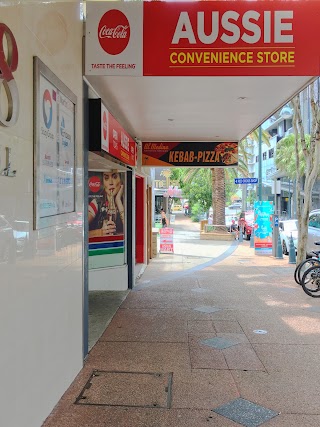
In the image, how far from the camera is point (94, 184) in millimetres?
8961

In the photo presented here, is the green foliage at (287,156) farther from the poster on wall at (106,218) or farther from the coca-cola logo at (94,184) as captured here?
the coca-cola logo at (94,184)

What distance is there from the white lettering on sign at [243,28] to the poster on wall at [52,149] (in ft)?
4.72

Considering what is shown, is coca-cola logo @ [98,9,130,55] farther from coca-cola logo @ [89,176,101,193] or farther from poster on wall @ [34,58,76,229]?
coca-cola logo @ [89,176,101,193]

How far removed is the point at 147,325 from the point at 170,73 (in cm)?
383

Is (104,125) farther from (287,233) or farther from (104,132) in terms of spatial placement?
(287,233)

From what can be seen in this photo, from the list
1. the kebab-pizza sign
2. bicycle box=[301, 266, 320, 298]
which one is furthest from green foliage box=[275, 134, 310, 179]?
bicycle box=[301, 266, 320, 298]

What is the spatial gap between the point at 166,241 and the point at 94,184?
768cm

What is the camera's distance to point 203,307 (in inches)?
317

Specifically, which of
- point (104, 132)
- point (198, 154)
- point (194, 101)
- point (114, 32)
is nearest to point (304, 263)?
point (198, 154)

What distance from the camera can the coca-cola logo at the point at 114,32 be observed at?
4.87 meters

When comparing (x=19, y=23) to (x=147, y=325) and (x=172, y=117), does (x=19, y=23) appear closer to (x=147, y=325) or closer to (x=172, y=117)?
(x=147, y=325)

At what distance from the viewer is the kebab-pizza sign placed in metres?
Answer: 11.2

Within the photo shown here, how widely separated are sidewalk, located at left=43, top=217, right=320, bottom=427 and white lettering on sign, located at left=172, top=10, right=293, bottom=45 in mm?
3645

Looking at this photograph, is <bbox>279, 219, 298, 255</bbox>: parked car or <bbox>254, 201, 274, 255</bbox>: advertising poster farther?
<bbox>279, 219, 298, 255</bbox>: parked car
